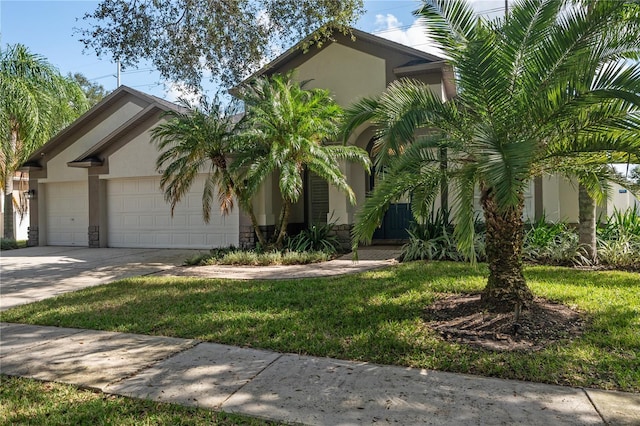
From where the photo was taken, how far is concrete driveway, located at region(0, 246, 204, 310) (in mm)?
9039

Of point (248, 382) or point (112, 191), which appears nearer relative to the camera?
point (248, 382)

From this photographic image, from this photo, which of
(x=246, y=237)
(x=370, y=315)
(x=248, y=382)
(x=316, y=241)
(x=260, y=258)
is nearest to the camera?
(x=248, y=382)

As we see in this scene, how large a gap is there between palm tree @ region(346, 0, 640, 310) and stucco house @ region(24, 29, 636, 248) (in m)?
5.22

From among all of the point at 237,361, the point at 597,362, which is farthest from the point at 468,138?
the point at 237,361

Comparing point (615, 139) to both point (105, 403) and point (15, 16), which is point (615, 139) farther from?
point (15, 16)

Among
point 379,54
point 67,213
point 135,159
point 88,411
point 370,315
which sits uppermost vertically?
point 379,54

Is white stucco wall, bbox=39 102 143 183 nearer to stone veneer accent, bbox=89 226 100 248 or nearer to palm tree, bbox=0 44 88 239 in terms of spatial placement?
palm tree, bbox=0 44 88 239

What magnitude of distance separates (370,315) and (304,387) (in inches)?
82.3

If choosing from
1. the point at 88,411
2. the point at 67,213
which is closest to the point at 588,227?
the point at 88,411

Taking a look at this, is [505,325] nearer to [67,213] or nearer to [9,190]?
[67,213]

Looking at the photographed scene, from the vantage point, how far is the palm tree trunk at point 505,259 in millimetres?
5691

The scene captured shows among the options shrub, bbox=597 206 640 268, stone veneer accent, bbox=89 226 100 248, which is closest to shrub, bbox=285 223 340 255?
shrub, bbox=597 206 640 268

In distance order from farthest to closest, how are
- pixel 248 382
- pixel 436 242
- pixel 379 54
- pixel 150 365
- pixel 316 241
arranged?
1. pixel 379 54
2. pixel 316 241
3. pixel 436 242
4. pixel 150 365
5. pixel 248 382

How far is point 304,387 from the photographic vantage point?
408 cm
